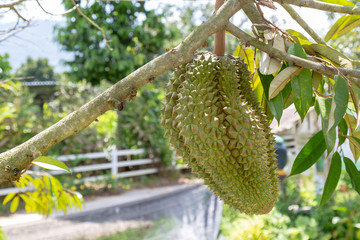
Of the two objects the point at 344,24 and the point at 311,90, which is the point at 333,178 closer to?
the point at 311,90

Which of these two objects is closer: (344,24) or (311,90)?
(311,90)

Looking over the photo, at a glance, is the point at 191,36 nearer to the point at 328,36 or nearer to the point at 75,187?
the point at 328,36

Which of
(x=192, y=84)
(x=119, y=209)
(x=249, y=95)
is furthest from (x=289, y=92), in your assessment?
(x=119, y=209)

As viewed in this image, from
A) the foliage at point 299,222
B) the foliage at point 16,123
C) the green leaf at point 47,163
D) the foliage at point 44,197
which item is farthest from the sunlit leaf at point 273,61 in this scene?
the foliage at point 16,123

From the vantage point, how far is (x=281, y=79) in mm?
505

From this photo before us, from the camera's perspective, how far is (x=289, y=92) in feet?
1.87

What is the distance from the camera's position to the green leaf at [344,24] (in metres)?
0.64

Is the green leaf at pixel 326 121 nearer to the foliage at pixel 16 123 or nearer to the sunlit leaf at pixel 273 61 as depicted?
the sunlit leaf at pixel 273 61

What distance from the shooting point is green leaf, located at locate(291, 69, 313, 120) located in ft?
1.65

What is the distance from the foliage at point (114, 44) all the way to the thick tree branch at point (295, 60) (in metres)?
2.04

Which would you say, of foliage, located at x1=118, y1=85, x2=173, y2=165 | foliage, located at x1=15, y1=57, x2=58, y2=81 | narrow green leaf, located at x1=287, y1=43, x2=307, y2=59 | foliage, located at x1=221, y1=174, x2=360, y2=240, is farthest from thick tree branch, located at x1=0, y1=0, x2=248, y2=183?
foliage, located at x1=15, y1=57, x2=58, y2=81

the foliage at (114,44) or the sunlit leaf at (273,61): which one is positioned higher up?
the foliage at (114,44)

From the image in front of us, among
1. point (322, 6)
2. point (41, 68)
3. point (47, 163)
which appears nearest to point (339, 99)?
point (322, 6)

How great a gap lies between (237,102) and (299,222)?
213cm
